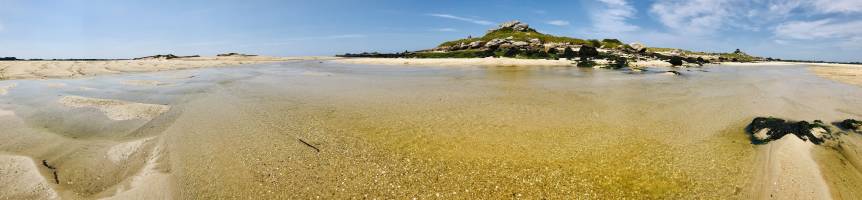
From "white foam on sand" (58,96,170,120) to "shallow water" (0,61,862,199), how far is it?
0.38 metres

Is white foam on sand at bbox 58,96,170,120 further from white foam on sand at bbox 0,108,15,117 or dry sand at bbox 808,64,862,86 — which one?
dry sand at bbox 808,64,862,86

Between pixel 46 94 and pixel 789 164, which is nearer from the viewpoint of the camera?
pixel 789 164

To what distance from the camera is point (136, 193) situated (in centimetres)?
487

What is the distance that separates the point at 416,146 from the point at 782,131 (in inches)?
304

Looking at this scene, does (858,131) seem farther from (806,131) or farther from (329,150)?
(329,150)

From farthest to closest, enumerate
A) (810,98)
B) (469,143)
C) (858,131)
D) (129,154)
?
→ (810,98) < (858,131) < (469,143) < (129,154)

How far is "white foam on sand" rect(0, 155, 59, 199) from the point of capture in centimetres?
470

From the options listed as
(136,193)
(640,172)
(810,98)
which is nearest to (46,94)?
(136,193)

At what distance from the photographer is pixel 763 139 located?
7.51 meters

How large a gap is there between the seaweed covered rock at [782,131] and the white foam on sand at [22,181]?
39.8 feet

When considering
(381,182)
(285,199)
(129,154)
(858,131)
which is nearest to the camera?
(285,199)

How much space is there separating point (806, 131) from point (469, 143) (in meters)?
7.24

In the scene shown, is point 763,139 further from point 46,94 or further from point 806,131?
point 46,94

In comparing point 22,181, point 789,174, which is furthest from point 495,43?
point 22,181
